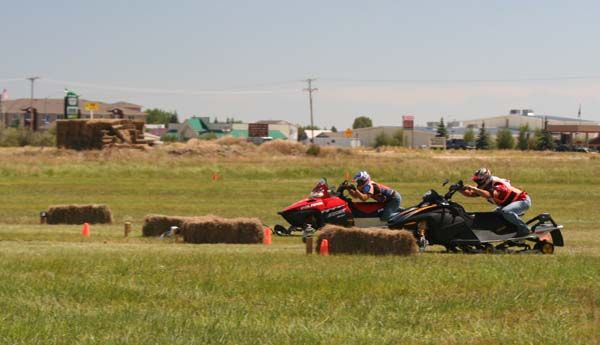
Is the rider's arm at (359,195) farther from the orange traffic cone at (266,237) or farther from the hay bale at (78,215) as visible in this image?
the hay bale at (78,215)

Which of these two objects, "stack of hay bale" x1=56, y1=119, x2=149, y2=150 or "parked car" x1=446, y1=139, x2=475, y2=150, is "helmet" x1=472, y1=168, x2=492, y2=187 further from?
"parked car" x1=446, y1=139, x2=475, y2=150

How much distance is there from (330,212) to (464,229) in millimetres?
5292

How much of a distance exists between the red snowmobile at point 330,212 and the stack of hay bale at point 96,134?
5454 centimetres

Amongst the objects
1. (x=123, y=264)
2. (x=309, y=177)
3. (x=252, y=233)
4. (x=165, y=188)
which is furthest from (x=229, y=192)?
(x=123, y=264)

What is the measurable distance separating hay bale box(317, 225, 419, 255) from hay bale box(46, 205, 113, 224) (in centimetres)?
1351

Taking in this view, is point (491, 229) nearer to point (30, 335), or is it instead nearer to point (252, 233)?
point (252, 233)

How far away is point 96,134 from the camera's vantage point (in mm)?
78062

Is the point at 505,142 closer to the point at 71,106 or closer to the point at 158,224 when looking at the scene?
the point at 71,106

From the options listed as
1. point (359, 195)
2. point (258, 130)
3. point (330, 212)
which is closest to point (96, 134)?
point (330, 212)

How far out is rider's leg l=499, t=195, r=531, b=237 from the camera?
1905 cm

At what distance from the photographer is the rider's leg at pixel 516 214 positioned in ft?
62.5

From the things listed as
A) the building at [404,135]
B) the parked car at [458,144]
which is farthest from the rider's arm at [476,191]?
the building at [404,135]

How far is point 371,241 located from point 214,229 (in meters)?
5.43

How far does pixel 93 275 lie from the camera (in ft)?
45.4
